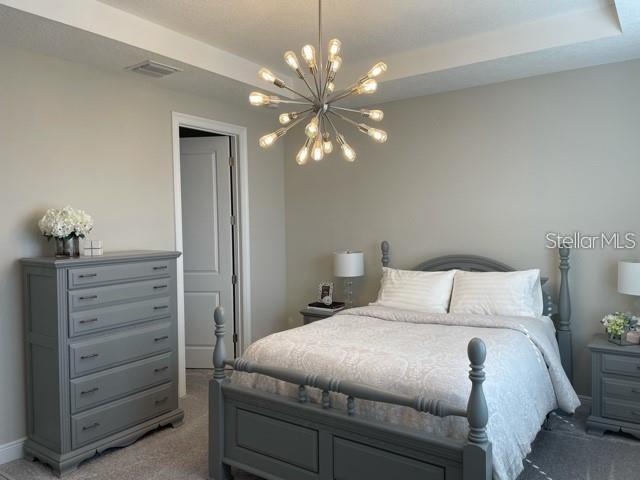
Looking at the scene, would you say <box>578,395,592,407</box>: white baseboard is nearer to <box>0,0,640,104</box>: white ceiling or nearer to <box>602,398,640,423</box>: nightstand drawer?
<box>602,398,640,423</box>: nightstand drawer

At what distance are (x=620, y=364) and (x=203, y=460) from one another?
275cm

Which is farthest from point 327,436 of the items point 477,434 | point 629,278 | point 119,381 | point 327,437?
point 629,278

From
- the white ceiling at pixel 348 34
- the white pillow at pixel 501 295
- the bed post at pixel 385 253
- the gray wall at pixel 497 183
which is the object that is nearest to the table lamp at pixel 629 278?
the gray wall at pixel 497 183

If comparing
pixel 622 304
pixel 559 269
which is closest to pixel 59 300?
pixel 559 269

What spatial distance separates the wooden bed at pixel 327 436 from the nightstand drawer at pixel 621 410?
71.2 inches

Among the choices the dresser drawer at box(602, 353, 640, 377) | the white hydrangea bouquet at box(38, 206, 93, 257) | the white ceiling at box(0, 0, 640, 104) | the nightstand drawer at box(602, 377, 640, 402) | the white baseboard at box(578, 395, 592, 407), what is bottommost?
the white baseboard at box(578, 395, 592, 407)

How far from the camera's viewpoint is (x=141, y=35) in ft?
10.8

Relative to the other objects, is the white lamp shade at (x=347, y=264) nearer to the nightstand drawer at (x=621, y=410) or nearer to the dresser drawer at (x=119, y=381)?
the dresser drawer at (x=119, y=381)

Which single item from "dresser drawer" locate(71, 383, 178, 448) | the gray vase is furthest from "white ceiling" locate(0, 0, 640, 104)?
"dresser drawer" locate(71, 383, 178, 448)

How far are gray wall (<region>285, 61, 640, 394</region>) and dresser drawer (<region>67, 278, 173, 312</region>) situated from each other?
6.59 ft

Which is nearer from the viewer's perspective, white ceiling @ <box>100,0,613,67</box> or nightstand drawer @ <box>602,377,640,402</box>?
white ceiling @ <box>100,0,613,67</box>

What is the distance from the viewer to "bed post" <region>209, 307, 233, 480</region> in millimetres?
2838

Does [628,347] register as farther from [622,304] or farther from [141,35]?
[141,35]

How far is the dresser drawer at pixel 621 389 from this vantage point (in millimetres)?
3260
